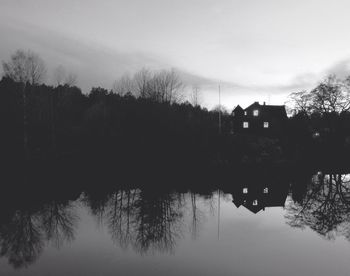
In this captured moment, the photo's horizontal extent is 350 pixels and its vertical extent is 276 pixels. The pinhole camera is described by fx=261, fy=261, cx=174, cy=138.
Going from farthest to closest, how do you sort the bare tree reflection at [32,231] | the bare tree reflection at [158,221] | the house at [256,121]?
the house at [256,121], the bare tree reflection at [158,221], the bare tree reflection at [32,231]

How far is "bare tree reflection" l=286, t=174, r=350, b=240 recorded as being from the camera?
17.9 metres

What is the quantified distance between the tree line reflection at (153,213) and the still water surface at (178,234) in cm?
7

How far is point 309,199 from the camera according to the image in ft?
84.1

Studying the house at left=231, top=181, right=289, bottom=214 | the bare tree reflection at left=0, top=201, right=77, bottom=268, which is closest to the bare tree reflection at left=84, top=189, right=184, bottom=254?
the bare tree reflection at left=0, top=201, right=77, bottom=268

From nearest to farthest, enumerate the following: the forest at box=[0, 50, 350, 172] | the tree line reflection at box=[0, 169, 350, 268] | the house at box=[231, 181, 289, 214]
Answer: the tree line reflection at box=[0, 169, 350, 268] → the house at box=[231, 181, 289, 214] → the forest at box=[0, 50, 350, 172]

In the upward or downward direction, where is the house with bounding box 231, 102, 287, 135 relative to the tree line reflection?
upward

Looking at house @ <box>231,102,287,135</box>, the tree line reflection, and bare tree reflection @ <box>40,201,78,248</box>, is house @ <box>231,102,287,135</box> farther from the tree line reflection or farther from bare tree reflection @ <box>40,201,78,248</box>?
bare tree reflection @ <box>40,201,78,248</box>

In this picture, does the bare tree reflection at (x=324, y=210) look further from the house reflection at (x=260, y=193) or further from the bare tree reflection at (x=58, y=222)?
the bare tree reflection at (x=58, y=222)

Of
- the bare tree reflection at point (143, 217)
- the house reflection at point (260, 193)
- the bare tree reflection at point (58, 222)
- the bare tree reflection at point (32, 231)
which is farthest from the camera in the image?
the house reflection at point (260, 193)

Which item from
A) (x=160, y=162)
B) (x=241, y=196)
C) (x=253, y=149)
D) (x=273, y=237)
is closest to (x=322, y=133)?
(x=253, y=149)

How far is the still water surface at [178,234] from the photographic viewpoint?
12.3m

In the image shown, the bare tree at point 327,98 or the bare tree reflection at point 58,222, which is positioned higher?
the bare tree at point 327,98

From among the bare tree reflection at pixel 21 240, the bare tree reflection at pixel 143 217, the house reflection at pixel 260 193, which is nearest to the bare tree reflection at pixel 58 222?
the bare tree reflection at pixel 21 240

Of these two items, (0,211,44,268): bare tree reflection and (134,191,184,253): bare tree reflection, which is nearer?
(0,211,44,268): bare tree reflection
